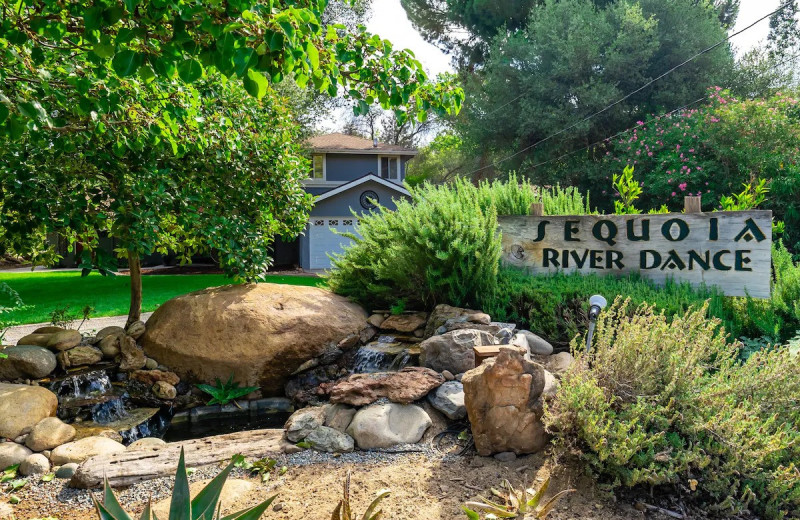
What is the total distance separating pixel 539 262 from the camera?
263 inches

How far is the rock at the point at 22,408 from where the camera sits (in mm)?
4504

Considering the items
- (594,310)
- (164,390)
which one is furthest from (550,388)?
(164,390)

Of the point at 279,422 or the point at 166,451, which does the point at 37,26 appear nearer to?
the point at 166,451

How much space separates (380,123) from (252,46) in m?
35.1

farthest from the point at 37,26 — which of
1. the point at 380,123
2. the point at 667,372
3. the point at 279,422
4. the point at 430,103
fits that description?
the point at 380,123

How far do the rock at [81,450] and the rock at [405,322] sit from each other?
3.18 meters

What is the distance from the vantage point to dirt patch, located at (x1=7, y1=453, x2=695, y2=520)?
2.86 metres

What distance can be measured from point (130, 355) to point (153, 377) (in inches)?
17.7

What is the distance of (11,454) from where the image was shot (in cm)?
407

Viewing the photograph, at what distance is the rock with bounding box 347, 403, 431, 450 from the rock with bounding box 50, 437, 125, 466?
1814 millimetres

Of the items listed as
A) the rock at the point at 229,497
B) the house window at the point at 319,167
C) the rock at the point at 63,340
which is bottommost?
the rock at the point at 229,497

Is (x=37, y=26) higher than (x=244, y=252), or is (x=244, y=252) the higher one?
(x=37, y=26)

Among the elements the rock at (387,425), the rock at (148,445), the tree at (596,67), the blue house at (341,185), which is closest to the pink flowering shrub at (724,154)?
the tree at (596,67)

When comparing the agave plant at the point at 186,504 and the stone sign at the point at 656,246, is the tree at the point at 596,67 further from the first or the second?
the agave plant at the point at 186,504
